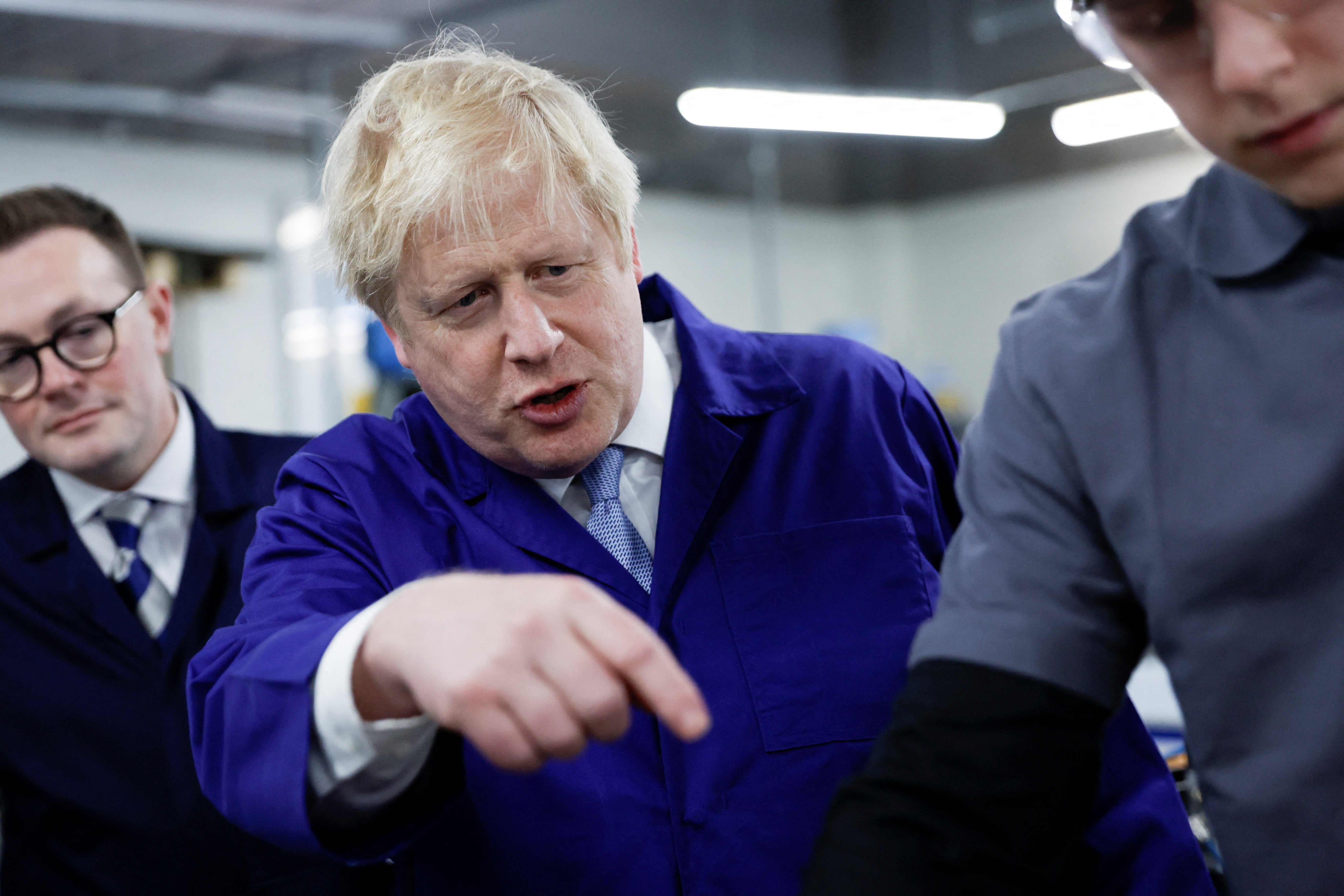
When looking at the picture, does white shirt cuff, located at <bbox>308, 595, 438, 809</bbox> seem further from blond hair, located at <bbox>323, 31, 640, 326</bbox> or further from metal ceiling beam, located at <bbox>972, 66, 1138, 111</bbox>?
metal ceiling beam, located at <bbox>972, 66, 1138, 111</bbox>

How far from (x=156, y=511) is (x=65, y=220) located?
569 mm

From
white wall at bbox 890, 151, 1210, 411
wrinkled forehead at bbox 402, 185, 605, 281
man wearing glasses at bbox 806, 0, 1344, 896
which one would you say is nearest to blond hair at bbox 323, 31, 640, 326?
wrinkled forehead at bbox 402, 185, 605, 281

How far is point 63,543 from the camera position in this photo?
2203 millimetres

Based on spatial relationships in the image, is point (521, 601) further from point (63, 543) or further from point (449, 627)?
point (63, 543)

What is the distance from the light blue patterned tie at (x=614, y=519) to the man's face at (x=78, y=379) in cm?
108

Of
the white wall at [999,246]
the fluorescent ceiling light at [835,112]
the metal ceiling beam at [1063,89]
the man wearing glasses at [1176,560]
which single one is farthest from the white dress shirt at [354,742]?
the white wall at [999,246]

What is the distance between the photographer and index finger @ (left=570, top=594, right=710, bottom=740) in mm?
816

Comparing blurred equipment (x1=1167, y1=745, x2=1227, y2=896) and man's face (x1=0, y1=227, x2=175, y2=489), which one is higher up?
man's face (x1=0, y1=227, x2=175, y2=489)

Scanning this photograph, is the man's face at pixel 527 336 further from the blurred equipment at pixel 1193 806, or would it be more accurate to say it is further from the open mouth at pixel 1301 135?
the blurred equipment at pixel 1193 806

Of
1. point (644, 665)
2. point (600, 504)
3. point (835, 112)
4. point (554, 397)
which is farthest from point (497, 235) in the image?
point (835, 112)

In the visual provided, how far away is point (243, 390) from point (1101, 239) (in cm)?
736

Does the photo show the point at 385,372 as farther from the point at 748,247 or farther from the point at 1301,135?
the point at 1301,135

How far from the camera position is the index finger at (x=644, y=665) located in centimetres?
82

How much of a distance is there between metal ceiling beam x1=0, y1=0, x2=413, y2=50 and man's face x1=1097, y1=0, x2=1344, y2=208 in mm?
6477
